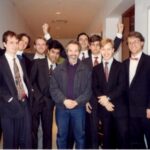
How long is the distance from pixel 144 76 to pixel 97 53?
0.78m

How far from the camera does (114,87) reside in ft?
11.1

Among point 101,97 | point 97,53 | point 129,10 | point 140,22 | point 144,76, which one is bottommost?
point 101,97

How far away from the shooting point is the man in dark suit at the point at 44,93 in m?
3.69

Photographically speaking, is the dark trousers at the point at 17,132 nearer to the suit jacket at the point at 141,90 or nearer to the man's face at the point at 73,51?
the man's face at the point at 73,51

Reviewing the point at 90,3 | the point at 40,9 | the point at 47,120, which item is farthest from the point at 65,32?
the point at 47,120

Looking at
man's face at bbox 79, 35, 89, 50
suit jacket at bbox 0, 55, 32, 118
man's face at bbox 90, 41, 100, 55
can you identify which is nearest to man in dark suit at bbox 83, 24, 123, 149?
man's face at bbox 90, 41, 100, 55

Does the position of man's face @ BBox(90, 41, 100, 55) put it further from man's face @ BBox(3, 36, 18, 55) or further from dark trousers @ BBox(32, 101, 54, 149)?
man's face @ BBox(3, 36, 18, 55)

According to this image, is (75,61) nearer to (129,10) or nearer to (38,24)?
(129,10)

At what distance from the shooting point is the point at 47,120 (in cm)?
373

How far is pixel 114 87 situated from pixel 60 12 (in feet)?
20.5

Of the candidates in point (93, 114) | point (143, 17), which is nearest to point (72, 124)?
point (93, 114)

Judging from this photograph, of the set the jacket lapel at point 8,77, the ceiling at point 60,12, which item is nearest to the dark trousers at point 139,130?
the jacket lapel at point 8,77

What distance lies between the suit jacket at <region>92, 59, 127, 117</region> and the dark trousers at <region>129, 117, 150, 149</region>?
0.15m

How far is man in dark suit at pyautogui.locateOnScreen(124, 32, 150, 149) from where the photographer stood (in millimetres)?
3293
